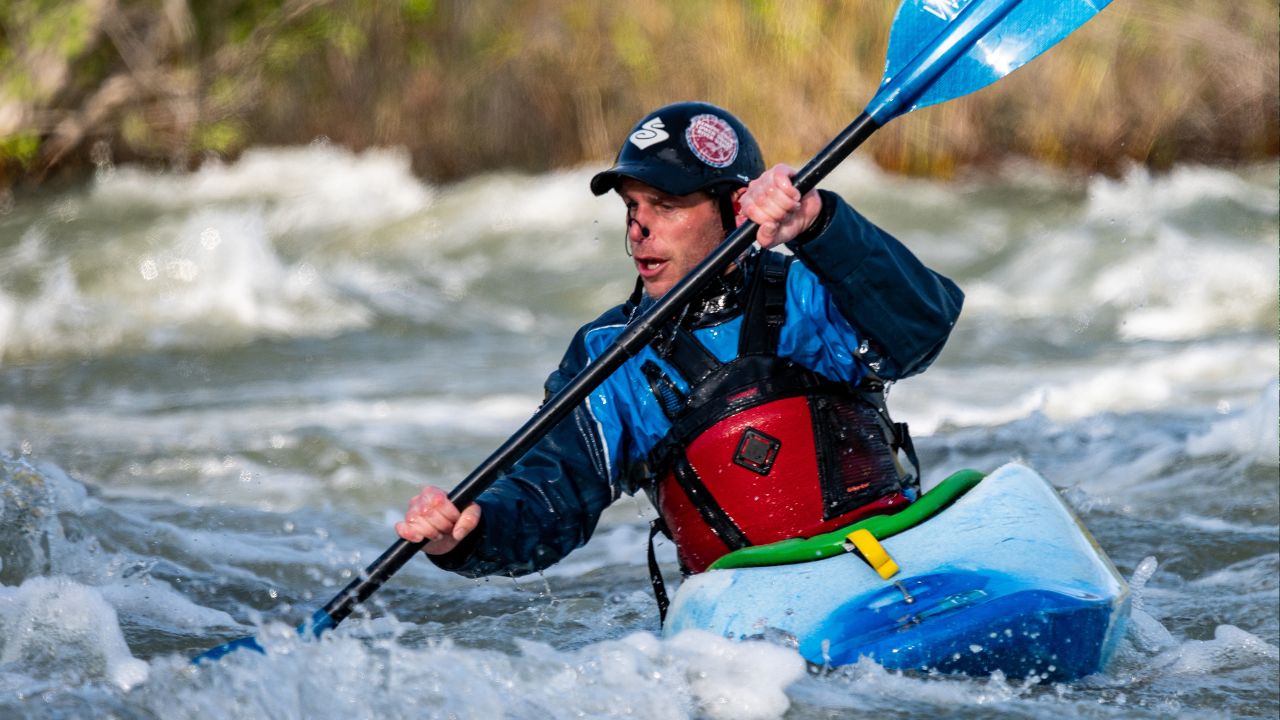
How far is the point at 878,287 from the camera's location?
2.99 metres

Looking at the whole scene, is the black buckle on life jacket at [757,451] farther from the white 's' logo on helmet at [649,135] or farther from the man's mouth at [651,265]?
the white 's' logo on helmet at [649,135]

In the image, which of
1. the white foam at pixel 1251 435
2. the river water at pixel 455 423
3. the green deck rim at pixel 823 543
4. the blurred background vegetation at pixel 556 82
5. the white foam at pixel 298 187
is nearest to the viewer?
the river water at pixel 455 423

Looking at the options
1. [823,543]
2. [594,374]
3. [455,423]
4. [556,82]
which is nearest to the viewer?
[823,543]

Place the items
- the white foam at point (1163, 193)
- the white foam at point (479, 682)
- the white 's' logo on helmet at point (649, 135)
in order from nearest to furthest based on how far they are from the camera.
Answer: the white foam at point (479, 682) → the white 's' logo on helmet at point (649, 135) → the white foam at point (1163, 193)

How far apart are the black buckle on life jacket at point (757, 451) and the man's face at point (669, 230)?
376 mm

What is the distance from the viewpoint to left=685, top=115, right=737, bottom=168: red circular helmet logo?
10.6 ft

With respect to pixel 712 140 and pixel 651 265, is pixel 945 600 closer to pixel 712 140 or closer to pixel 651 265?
pixel 651 265

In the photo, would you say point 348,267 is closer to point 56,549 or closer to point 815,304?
point 56,549

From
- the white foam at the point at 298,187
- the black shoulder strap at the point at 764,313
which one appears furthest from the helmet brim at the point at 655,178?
the white foam at the point at 298,187

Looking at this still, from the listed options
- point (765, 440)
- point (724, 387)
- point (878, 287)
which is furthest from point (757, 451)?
point (878, 287)

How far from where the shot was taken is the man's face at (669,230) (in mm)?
3260

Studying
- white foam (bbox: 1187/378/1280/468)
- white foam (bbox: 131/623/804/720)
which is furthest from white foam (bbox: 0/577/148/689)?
white foam (bbox: 1187/378/1280/468)

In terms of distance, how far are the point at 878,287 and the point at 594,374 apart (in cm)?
59

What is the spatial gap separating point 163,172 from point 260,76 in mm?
1230
